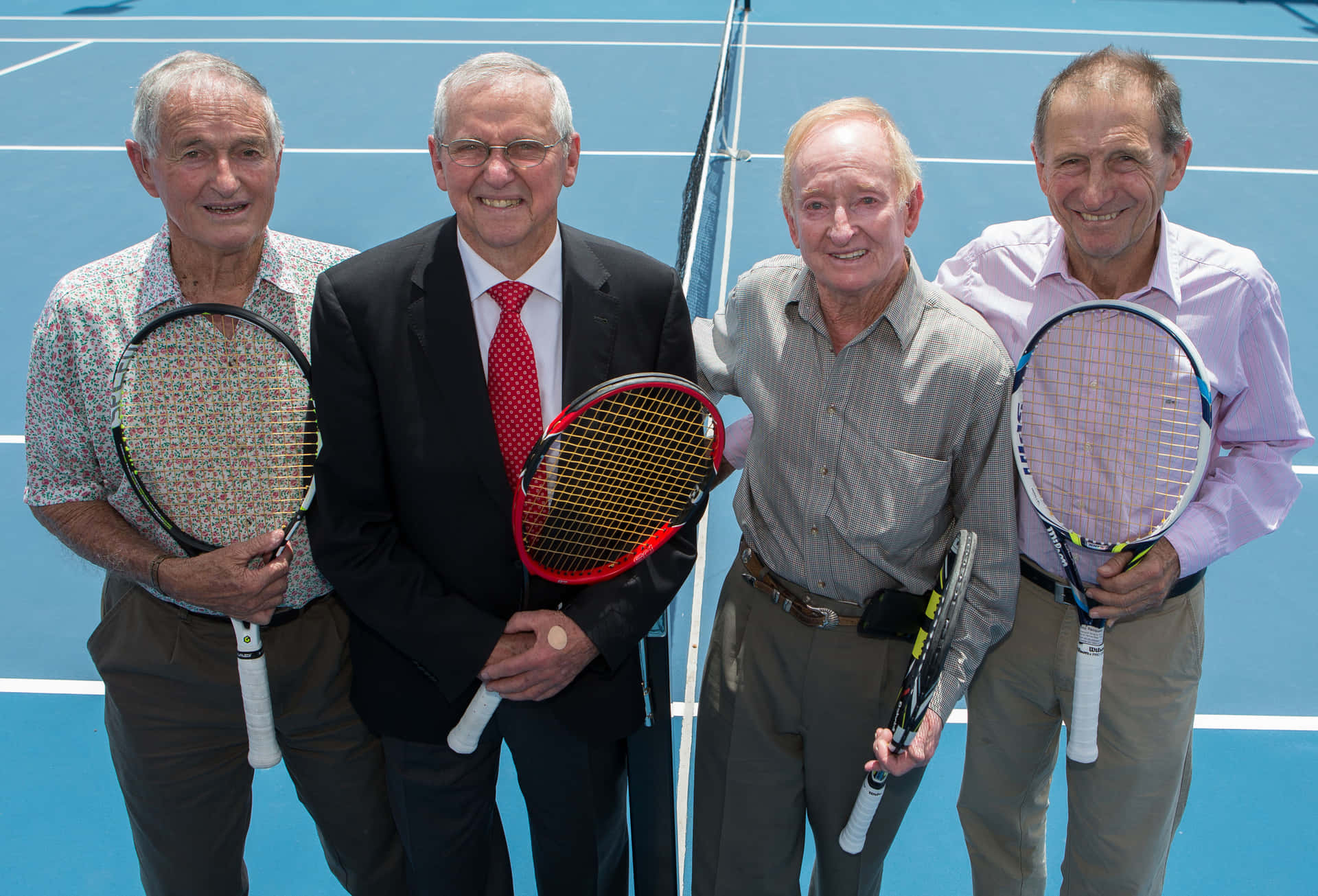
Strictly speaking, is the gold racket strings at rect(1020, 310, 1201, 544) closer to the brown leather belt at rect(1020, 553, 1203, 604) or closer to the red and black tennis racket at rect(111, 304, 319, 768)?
the brown leather belt at rect(1020, 553, 1203, 604)

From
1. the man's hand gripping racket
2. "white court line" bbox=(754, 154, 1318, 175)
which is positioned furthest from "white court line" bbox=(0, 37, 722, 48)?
the man's hand gripping racket

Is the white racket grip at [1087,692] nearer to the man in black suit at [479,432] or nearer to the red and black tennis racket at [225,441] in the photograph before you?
the man in black suit at [479,432]

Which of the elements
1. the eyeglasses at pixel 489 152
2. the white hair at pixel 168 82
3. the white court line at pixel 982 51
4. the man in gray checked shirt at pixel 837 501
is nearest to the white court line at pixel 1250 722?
the man in gray checked shirt at pixel 837 501

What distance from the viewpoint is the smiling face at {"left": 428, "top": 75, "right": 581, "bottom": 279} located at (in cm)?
224

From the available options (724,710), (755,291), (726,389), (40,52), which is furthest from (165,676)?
(40,52)

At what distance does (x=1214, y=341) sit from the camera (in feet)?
8.10

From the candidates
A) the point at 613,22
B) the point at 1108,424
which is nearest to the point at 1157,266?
the point at 1108,424

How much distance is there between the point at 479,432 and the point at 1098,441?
4.89 feet

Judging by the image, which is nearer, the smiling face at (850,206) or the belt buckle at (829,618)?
the smiling face at (850,206)

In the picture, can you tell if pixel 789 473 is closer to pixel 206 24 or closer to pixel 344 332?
pixel 344 332

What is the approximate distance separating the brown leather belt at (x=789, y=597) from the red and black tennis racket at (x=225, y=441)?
1095 millimetres

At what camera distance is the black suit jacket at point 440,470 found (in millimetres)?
2316

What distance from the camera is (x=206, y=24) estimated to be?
15391 millimetres

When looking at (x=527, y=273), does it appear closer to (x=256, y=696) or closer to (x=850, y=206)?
(x=850, y=206)
